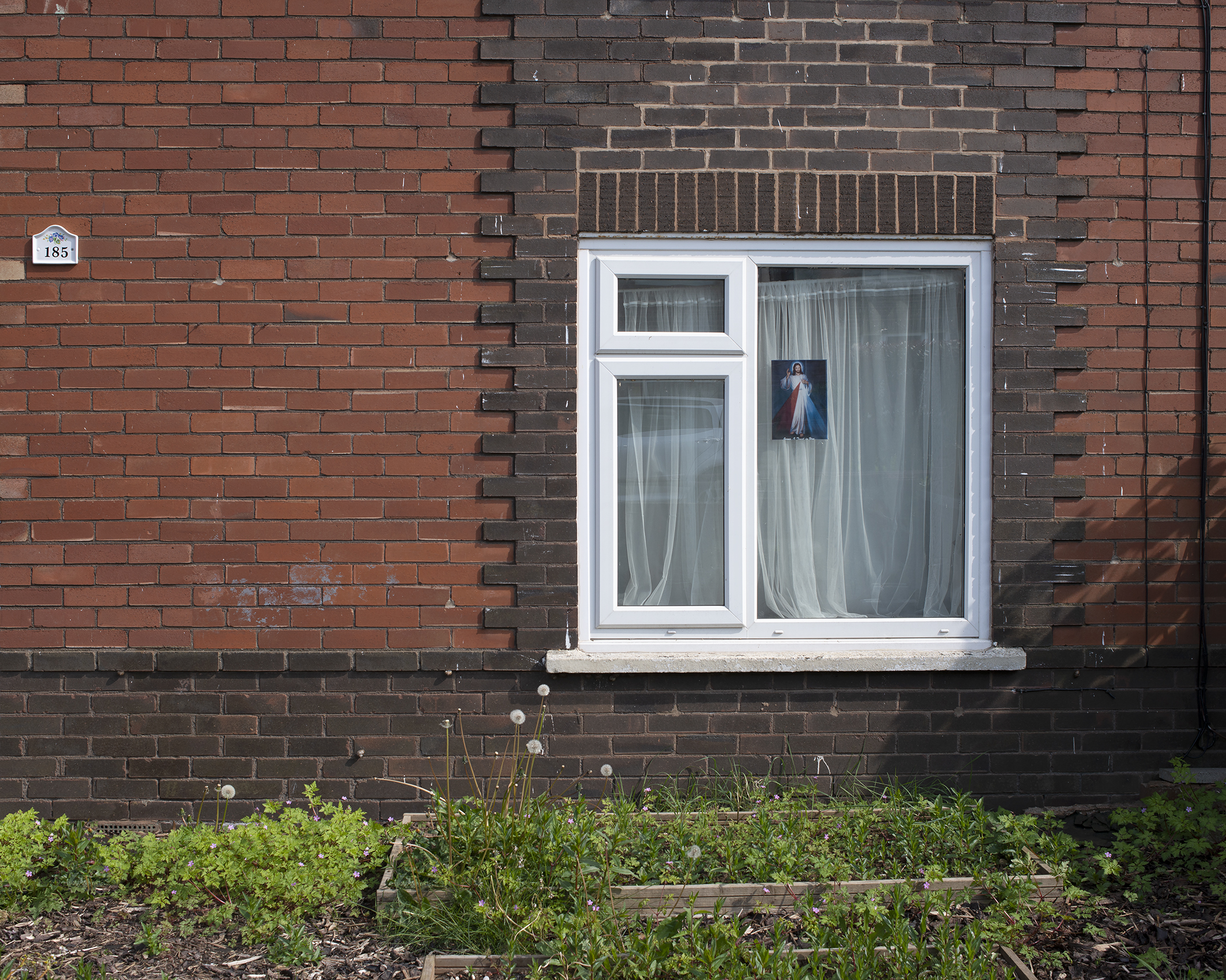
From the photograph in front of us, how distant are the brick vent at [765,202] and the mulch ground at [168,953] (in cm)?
303

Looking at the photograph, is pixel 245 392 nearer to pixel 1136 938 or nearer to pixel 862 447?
pixel 862 447

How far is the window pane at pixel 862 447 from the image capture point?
4.09 meters

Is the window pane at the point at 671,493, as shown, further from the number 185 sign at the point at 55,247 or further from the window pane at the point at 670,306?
the number 185 sign at the point at 55,247

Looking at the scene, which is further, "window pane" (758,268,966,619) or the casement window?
"window pane" (758,268,966,619)

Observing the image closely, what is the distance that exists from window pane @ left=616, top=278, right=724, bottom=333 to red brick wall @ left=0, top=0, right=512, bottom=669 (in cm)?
68

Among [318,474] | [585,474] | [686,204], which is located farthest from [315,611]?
[686,204]

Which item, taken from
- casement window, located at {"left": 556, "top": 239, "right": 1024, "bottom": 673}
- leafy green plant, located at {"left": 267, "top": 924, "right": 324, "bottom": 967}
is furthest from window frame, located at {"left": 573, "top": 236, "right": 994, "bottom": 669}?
leafy green plant, located at {"left": 267, "top": 924, "right": 324, "bottom": 967}

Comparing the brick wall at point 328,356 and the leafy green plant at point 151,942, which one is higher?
the brick wall at point 328,356

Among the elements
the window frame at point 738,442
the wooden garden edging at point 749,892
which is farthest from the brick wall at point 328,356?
the wooden garden edging at point 749,892

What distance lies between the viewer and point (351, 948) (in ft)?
9.88

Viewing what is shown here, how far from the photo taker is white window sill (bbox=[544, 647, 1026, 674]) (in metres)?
3.85

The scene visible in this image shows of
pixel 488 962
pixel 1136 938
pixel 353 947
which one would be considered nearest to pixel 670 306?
pixel 488 962

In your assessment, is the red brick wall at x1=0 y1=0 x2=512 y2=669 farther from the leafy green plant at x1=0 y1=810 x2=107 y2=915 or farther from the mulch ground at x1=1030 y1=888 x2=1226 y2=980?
the mulch ground at x1=1030 y1=888 x2=1226 y2=980

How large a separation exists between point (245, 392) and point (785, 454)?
99.2 inches
